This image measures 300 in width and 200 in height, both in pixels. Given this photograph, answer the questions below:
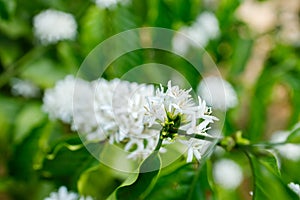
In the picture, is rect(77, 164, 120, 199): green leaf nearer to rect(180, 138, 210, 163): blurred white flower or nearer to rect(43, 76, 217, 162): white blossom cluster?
rect(43, 76, 217, 162): white blossom cluster

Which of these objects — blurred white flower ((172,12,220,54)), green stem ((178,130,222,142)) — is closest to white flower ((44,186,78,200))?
green stem ((178,130,222,142))

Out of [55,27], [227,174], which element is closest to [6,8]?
[55,27]

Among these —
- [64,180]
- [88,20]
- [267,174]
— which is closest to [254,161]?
[267,174]

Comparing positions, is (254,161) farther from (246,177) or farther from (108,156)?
(246,177)

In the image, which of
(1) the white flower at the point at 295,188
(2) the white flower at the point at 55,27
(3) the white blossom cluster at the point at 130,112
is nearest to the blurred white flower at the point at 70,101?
(3) the white blossom cluster at the point at 130,112

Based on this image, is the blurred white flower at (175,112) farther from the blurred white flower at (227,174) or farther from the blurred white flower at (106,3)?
the blurred white flower at (227,174)

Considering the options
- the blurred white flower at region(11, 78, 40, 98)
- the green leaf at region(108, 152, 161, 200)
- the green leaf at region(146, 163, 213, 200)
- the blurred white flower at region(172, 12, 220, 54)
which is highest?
the blurred white flower at region(172, 12, 220, 54)
